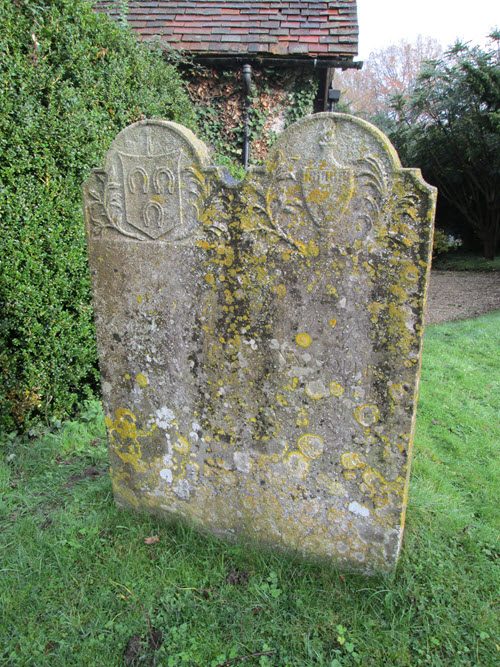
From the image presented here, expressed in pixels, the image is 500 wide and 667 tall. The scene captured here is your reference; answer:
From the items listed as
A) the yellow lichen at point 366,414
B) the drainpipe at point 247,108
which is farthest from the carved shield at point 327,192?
the drainpipe at point 247,108

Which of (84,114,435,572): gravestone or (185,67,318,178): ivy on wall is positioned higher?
(185,67,318,178): ivy on wall

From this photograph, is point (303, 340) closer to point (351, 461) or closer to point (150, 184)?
point (351, 461)

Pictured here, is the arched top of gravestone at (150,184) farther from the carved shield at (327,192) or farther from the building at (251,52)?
the building at (251,52)

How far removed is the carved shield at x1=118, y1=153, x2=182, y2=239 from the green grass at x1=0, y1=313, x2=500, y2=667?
1.83 m

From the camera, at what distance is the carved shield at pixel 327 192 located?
1.91 metres

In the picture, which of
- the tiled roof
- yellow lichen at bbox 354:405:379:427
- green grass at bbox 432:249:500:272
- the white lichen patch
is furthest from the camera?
green grass at bbox 432:249:500:272

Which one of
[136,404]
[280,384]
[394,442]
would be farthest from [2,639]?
[394,442]

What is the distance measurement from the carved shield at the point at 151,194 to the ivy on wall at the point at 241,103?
6.39 m

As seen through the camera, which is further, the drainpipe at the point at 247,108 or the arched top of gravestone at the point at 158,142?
the drainpipe at the point at 247,108

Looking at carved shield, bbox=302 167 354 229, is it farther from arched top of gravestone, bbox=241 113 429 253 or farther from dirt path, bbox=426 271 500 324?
dirt path, bbox=426 271 500 324

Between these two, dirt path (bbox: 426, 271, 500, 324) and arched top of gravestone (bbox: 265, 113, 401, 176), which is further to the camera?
dirt path (bbox: 426, 271, 500, 324)

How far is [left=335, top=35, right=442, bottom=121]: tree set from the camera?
3000 cm

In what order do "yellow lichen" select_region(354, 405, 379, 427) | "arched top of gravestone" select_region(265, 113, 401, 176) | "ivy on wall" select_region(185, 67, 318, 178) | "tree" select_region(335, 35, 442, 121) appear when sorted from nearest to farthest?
"arched top of gravestone" select_region(265, 113, 401, 176) < "yellow lichen" select_region(354, 405, 379, 427) < "ivy on wall" select_region(185, 67, 318, 178) < "tree" select_region(335, 35, 442, 121)

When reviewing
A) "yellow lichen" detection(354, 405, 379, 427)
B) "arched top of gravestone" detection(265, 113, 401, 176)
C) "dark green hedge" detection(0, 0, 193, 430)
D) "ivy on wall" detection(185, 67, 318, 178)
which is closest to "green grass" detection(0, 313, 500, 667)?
"yellow lichen" detection(354, 405, 379, 427)
